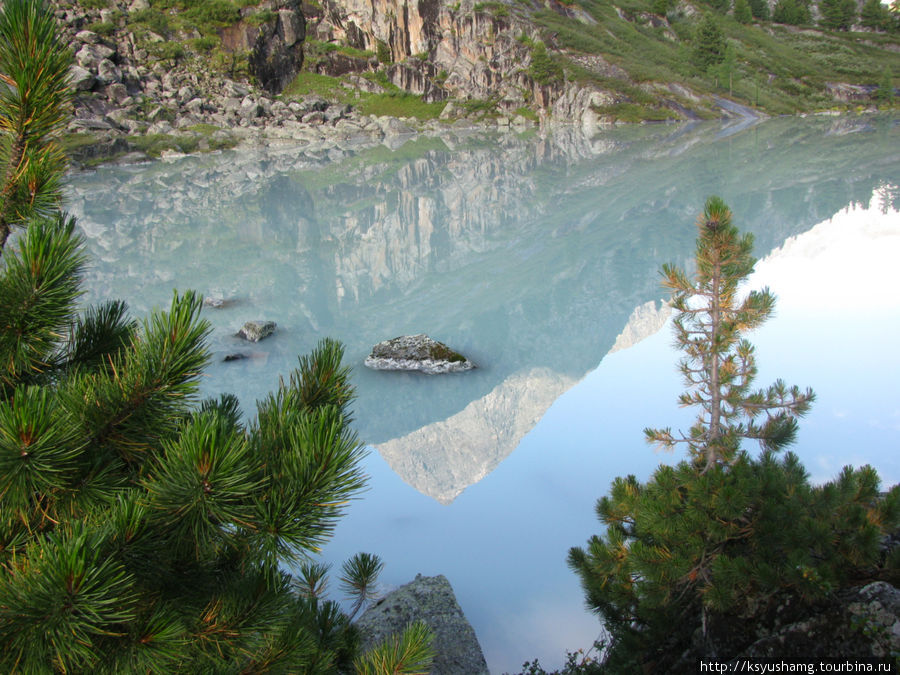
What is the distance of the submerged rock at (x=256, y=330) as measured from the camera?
10.9 meters

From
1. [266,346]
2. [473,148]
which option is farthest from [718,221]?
[473,148]

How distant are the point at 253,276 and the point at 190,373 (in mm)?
14021

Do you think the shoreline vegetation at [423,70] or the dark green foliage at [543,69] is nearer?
the shoreline vegetation at [423,70]

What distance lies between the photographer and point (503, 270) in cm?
1509

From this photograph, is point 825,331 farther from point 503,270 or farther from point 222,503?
point 222,503

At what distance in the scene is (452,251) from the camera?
55.7 feet

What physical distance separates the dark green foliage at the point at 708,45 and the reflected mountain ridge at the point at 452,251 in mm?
54476

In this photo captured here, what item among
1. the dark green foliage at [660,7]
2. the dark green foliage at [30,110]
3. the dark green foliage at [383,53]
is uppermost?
the dark green foliage at [660,7]

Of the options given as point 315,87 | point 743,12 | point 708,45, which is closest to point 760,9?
point 743,12

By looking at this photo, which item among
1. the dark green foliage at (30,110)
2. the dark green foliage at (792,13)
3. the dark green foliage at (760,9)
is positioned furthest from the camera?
the dark green foliage at (760,9)

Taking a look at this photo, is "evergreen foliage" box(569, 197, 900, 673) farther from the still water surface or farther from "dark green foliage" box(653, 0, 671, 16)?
"dark green foliage" box(653, 0, 671, 16)

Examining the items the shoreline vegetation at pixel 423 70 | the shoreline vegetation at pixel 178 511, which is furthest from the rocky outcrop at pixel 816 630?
the shoreline vegetation at pixel 423 70

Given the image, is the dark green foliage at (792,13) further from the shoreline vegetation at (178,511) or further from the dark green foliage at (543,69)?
the shoreline vegetation at (178,511)

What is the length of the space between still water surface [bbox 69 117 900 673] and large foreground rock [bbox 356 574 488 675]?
34 cm
